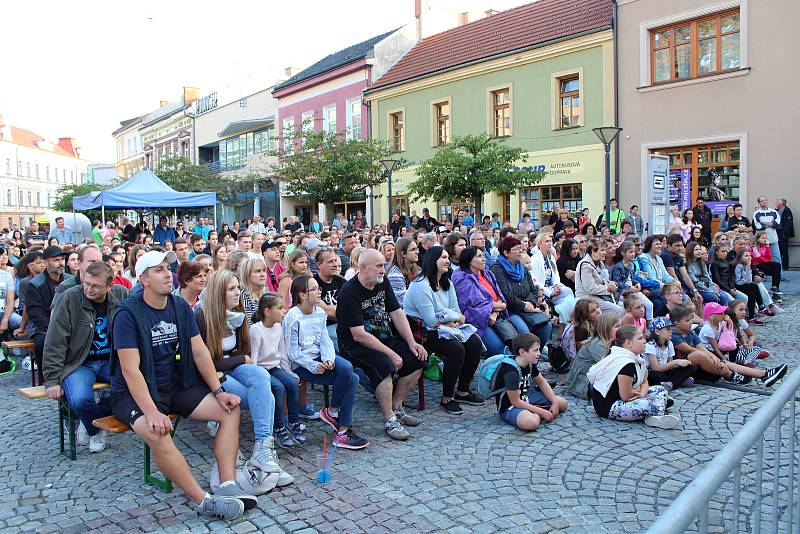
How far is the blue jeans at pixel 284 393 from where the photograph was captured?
5168 millimetres

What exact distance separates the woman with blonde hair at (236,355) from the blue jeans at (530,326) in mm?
3358

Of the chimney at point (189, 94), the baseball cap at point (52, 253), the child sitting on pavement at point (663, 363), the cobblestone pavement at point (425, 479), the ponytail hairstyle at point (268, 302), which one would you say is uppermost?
the chimney at point (189, 94)

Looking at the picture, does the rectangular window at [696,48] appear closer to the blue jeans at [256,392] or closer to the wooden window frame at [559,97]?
the wooden window frame at [559,97]

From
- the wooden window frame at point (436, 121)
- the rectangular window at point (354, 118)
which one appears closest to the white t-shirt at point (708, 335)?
the wooden window frame at point (436, 121)

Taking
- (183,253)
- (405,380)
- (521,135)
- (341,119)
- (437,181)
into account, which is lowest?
(405,380)

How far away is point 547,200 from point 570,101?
10.4ft

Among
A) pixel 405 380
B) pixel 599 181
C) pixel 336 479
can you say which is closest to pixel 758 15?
pixel 599 181

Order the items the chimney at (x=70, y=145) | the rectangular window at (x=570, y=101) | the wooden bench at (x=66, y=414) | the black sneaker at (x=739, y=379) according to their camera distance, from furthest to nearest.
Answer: the chimney at (x=70, y=145) < the rectangular window at (x=570, y=101) < the black sneaker at (x=739, y=379) < the wooden bench at (x=66, y=414)

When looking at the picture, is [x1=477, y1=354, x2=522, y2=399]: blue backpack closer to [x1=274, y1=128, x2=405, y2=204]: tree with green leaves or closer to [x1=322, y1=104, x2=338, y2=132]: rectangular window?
[x1=274, y1=128, x2=405, y2=204]: tree with green leaves

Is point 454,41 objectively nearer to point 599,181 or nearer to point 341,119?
point 341,119

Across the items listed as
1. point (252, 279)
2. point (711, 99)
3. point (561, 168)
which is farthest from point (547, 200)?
point (252, 279)

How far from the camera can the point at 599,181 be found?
20062mm

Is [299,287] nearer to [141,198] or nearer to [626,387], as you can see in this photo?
[626,387]

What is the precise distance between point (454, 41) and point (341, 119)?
21.3 ft
